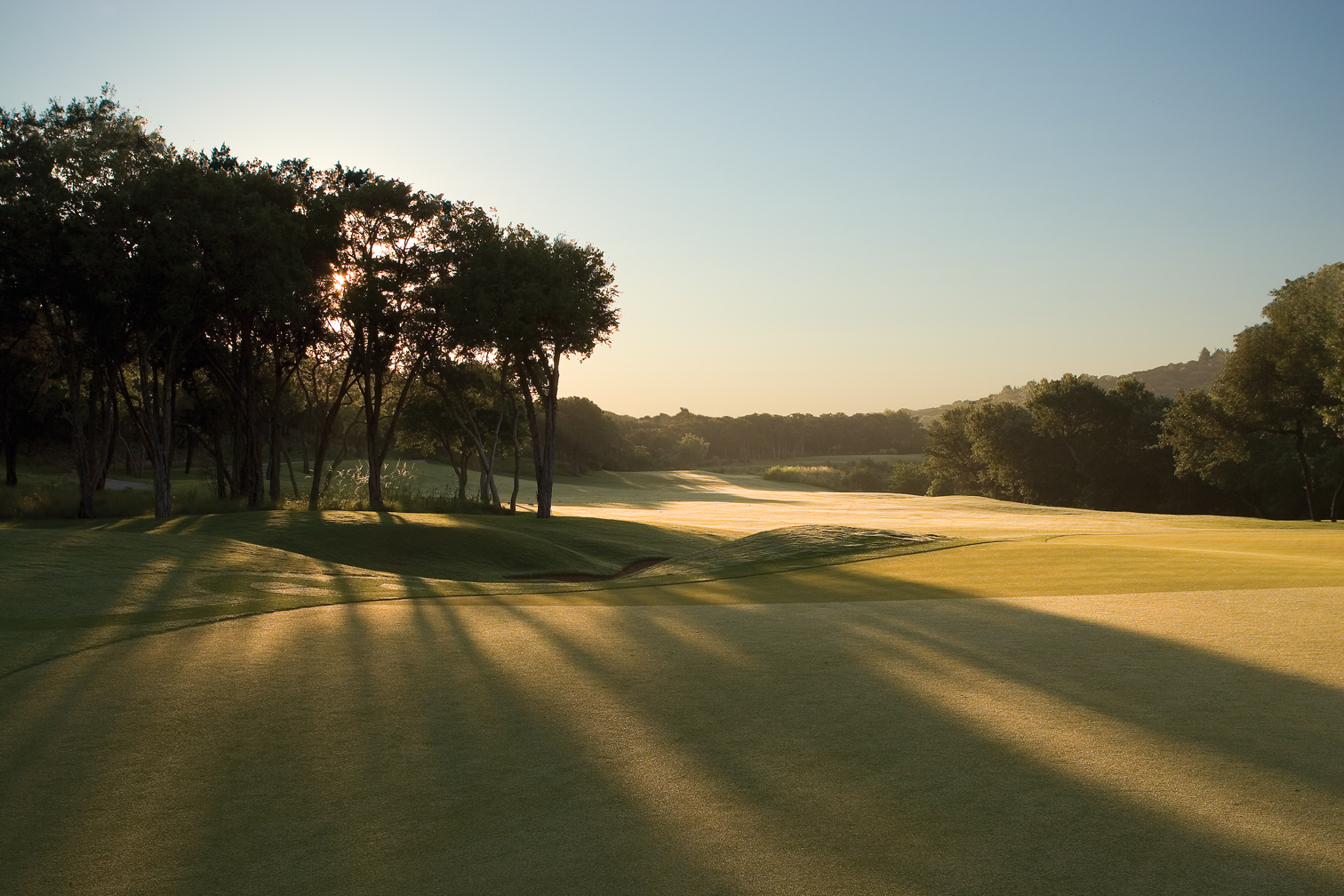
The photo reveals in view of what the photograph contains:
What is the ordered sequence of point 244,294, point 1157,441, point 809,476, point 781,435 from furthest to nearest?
point 781,435 → point 809,476 → point 1157,441 → point 244,294

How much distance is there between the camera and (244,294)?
1061 inches

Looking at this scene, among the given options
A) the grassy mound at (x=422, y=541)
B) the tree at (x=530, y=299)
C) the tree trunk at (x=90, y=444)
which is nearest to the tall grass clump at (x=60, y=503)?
the tree trunk at (x=90, y=444)

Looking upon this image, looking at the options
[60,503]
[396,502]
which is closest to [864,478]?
[396,502]

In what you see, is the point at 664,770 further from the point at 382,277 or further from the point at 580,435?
the point at 580,435

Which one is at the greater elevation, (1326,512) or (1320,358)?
(1320,358)

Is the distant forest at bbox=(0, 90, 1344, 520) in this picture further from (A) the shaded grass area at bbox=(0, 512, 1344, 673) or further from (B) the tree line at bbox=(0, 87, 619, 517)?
(A) the shaded grass area at bbox=(0, 512, 1344, 673)

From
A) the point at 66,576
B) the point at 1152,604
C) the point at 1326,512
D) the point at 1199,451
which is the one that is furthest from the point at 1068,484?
the point at 66,576

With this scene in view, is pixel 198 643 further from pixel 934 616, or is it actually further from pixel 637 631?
pixel 934 616

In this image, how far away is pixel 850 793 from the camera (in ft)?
16.9

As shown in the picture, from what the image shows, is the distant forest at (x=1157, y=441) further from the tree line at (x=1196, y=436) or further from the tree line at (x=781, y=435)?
the tree line at (x=781, y=435)

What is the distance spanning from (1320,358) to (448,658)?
43933mm

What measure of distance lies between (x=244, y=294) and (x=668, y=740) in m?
25.1

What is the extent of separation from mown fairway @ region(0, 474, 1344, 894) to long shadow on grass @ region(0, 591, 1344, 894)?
0.02 metres

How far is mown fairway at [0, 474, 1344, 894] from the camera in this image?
14.2ft
